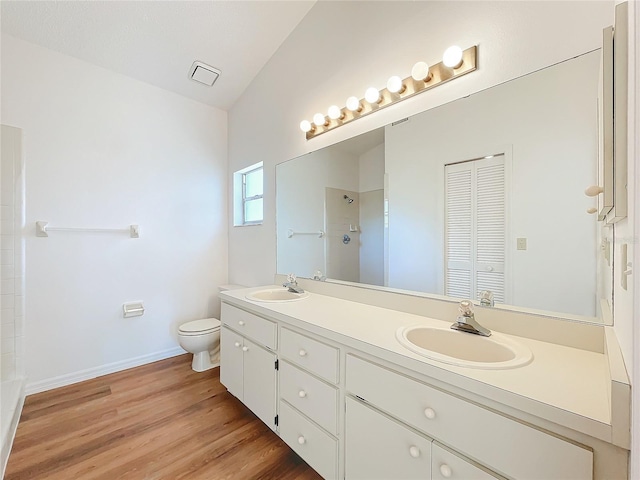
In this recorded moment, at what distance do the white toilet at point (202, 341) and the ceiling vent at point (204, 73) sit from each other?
227 centimetres

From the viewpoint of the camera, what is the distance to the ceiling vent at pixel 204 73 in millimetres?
2375

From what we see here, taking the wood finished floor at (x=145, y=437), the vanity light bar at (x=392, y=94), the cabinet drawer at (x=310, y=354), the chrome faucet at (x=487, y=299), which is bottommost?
the wood finished floor at (x=145, y=437)

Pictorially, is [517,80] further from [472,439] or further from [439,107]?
[472,439]

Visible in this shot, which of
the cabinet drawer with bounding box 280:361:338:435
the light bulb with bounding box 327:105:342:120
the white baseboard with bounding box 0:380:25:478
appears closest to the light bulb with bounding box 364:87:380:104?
the light bulb with bounding box 327:105:342:120

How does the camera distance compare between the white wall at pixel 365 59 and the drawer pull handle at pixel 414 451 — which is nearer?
the drawer pull handle at pixel 414 451

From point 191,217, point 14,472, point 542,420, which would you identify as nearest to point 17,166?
point 191,217

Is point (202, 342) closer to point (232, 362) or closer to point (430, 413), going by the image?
point (232, 362)

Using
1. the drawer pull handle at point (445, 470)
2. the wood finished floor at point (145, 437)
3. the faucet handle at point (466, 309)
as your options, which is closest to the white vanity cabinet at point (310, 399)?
the wood finished floor at point (145, 437)

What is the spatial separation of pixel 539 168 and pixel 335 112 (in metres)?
1.23

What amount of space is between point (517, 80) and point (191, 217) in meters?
2.78

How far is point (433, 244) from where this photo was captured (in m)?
1.39

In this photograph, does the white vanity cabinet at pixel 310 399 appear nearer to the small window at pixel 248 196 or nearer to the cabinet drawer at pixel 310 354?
the cabinet drawer at pixel 310 354

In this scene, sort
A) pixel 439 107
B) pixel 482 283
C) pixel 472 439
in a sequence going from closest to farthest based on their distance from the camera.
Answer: pixel 472 439 < pixel 482 283 < pixel 439 107

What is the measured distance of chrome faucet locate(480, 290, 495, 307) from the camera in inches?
45.5
